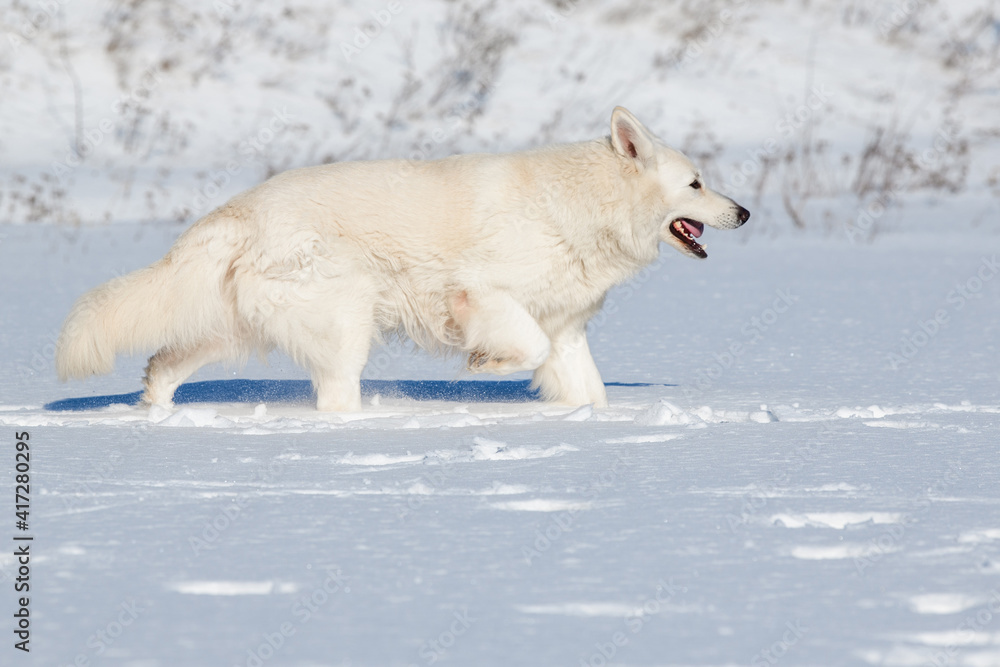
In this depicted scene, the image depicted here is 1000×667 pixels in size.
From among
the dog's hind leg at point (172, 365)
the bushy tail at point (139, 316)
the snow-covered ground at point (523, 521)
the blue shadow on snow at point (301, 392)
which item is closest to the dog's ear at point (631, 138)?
the snow-covered ground at point (523, 521)

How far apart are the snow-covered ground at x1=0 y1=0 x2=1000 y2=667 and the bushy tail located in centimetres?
25

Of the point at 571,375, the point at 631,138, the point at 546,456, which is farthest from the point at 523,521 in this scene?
the point at 631,138

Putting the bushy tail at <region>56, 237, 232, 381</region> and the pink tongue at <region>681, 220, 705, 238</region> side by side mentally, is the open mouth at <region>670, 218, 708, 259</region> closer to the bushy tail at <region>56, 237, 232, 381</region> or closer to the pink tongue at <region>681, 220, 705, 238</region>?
the pink tongue at <region>681, 220, 705, 238</region>

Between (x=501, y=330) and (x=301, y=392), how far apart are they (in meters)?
1.34

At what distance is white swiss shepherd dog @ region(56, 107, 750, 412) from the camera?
4.69 m

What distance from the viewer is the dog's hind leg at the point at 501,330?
4781 millimetres

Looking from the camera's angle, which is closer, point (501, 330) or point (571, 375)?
→ point (501, 330)

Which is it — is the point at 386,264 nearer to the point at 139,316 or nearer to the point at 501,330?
the point at 501,330

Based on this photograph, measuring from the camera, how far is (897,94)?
16422mm

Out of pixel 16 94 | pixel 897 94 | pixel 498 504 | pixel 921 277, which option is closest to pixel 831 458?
pixel 498 504

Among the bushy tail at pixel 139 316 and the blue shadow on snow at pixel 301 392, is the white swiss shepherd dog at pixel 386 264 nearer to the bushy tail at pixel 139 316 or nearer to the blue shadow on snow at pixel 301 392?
the bushy tail at pixel 139 316

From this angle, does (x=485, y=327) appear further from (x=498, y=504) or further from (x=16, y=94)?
(x=16, y=94)

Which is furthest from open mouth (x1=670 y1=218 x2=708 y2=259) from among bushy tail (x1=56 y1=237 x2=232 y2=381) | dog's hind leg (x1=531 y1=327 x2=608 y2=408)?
bushy tail (x1=56 y1=237 x2=232 y2=381)

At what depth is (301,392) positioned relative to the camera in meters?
5.64
